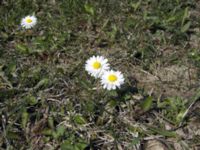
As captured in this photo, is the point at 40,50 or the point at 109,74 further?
the point at 40,50

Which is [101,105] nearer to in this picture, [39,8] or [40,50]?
[40,50]

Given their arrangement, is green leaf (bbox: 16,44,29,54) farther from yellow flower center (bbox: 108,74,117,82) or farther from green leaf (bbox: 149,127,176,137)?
green leaf (bbox: 149,127,176,137)

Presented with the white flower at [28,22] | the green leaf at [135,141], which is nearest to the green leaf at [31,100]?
the green leaf at [135,141]

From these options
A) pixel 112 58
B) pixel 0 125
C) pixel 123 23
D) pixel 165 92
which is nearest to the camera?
pixel 0 125

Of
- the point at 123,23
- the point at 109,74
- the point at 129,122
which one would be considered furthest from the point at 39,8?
the point at 129,122

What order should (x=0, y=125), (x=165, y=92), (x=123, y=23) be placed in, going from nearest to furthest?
(x=0, y=125), (x=165, y=92), (x=123, y=23)
